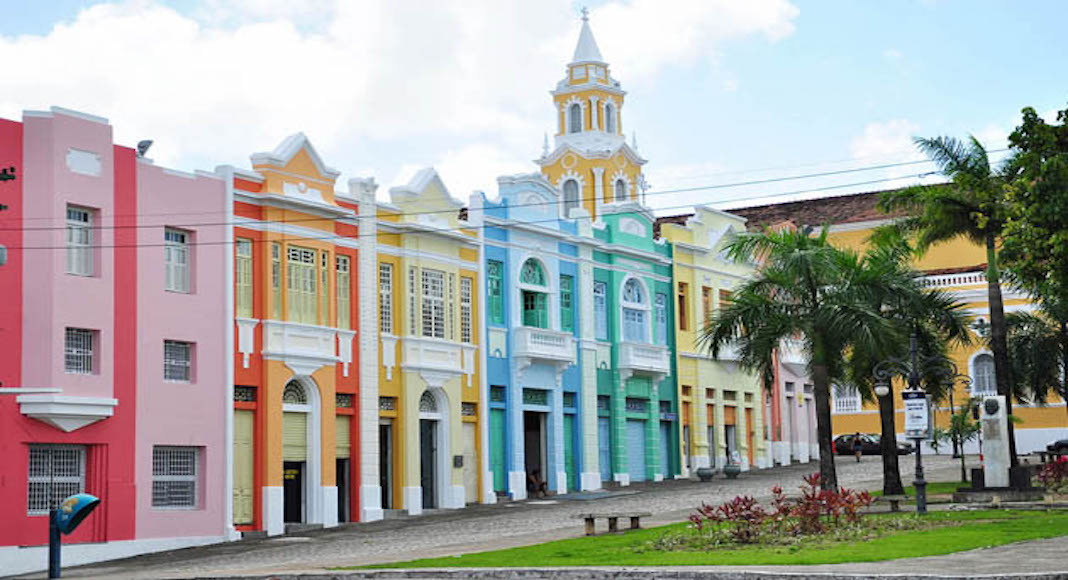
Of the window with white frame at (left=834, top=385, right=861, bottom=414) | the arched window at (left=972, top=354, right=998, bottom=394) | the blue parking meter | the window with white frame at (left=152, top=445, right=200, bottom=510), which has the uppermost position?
the arched window at (left=972, top=354, right=998, bottom=394)

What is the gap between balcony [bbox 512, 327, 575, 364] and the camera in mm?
45219

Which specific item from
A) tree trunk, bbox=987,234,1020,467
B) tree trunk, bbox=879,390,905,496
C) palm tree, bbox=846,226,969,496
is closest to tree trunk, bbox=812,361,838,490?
palm tree, bbox=846,226,969,496

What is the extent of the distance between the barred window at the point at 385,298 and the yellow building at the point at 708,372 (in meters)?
15.1

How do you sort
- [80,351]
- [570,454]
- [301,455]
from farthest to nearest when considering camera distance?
[570,454]
[301,455]
[80,351]

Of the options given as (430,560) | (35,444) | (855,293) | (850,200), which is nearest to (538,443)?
(855,293)

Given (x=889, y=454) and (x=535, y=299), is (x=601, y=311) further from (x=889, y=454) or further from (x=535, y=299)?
(x=889, y=454)

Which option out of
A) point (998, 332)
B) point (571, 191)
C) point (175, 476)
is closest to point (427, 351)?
point (175, 476)

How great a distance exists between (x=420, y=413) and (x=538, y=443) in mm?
6337

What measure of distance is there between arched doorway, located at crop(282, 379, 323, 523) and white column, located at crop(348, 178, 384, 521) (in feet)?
5.22

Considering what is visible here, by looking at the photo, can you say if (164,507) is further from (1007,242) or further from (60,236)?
(1007,242)

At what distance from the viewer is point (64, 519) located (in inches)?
1106

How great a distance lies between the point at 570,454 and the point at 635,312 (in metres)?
6.21

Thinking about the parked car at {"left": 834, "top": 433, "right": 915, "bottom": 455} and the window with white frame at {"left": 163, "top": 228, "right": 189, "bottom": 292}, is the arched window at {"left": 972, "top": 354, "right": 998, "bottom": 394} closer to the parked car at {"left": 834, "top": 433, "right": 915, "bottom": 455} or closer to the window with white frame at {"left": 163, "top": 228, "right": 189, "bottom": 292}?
the parked car at {"left": 834, "top": 433, "right": 915, "bottom": 455}

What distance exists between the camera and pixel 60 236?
3238 centimetres
